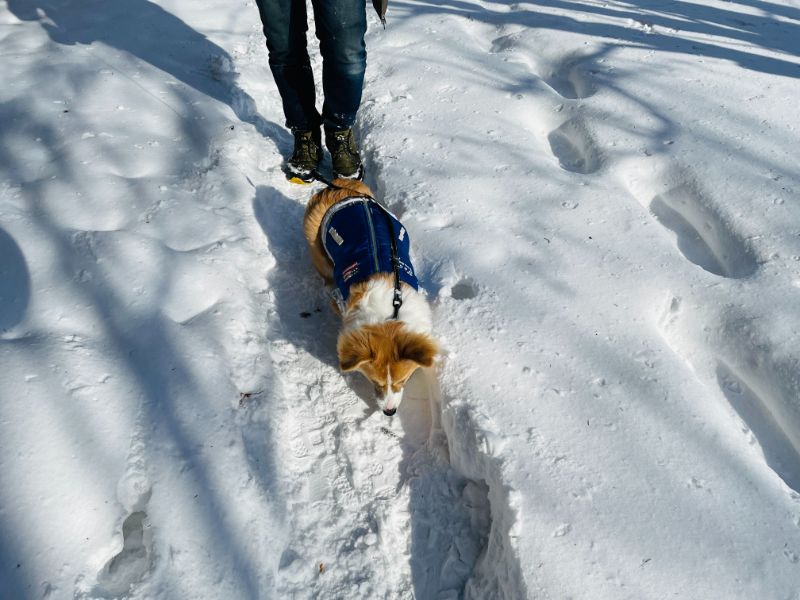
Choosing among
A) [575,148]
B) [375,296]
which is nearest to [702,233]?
[575,148]

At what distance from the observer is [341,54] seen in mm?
2961

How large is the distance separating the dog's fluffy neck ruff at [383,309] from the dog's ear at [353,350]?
66mm

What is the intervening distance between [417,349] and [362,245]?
1.99 ft

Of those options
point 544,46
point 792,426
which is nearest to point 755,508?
point 792,426

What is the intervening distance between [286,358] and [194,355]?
46 cm

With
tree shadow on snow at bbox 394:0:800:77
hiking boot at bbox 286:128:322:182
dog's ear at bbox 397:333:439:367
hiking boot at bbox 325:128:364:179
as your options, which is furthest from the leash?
tree shadow on snow at bbox 394:0:800:77

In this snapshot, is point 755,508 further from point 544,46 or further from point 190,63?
point 190,63

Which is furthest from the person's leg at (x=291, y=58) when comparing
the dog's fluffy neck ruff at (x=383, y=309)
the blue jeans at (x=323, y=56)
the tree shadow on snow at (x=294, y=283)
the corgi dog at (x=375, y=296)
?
the dog's fluffy neck ruff at (x=383, y=309)

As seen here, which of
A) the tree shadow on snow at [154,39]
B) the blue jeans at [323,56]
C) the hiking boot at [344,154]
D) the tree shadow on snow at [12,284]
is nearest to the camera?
the tree shadow on snow at [12,284]

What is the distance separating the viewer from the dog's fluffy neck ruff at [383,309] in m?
2.39

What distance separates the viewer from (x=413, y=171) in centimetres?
337

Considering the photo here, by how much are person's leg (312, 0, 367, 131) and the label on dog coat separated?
857mm

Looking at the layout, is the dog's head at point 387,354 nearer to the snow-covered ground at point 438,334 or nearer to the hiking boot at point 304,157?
the snow-covered ground at point 438,334

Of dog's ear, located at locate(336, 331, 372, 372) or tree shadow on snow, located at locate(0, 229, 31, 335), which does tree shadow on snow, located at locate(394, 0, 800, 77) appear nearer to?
dog's ear, located at locate(336, 331, 372, 372)
